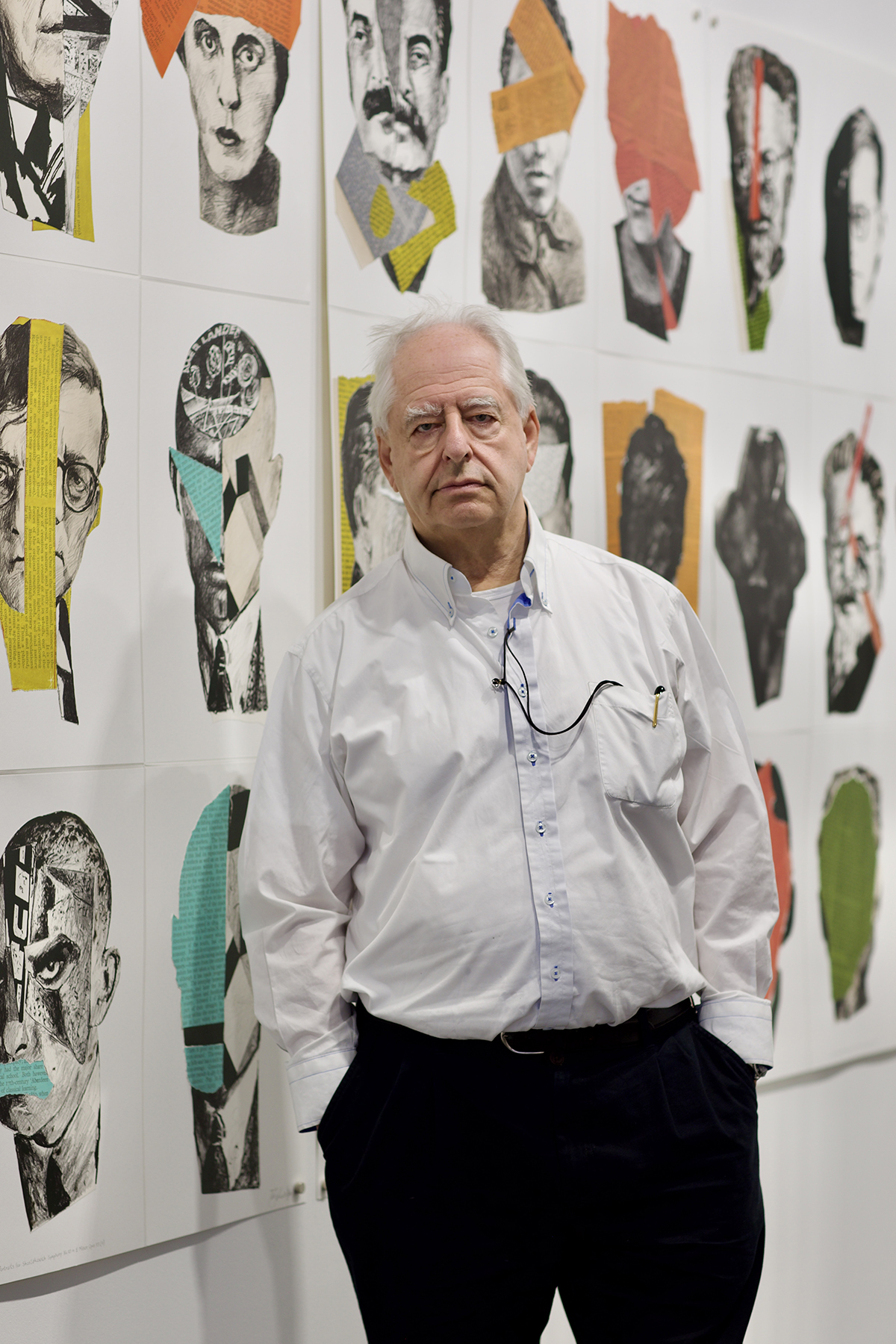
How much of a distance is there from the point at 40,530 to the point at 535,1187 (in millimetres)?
938

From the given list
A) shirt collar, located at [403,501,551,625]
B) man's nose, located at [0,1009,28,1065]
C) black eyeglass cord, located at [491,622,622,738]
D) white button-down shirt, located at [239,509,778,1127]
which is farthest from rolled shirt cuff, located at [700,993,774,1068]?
man's nose, located at [0,1009,28,1065]

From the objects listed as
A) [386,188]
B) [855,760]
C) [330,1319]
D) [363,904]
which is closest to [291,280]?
[386,188]

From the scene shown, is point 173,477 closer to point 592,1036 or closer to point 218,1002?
point 218,1002

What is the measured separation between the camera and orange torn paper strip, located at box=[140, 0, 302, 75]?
4.72ft

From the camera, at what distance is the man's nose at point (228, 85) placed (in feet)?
4.88

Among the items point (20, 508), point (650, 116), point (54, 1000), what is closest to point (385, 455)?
point (20, 508)

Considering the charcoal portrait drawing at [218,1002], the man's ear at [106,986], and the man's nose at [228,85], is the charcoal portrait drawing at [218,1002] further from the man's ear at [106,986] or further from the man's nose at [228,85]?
the man's nose at [228,85]

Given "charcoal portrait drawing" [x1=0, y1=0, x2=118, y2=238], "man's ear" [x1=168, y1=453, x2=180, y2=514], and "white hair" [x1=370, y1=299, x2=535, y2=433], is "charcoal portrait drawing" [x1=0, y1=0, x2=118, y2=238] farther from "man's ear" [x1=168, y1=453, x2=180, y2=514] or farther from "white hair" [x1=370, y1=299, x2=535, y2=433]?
"white hair" [x1=370, y1=299, x2=535, y2=433]

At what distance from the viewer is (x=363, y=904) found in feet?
4.21

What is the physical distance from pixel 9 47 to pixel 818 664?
1.53 metres

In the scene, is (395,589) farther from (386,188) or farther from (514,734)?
(386,188)

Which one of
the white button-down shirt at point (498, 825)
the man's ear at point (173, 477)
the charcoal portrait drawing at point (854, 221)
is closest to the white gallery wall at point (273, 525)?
the man's ear at point (173, 477)

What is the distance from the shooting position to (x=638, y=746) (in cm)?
128

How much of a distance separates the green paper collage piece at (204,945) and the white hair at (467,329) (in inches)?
21.7
